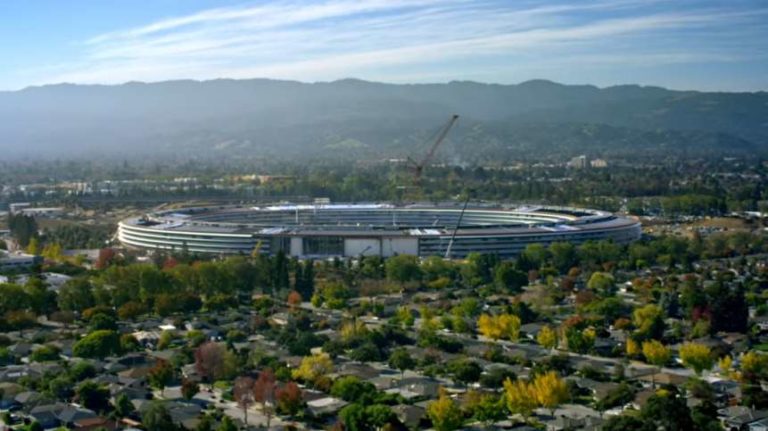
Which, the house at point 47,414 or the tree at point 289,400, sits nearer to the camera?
the house at point 47,414

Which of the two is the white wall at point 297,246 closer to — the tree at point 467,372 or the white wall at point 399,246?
the white wall at point 399,246

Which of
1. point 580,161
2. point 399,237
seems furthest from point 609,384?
point 580,161

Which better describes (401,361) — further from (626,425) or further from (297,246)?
(297,246)

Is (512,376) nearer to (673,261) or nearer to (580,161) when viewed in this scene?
(673,261)

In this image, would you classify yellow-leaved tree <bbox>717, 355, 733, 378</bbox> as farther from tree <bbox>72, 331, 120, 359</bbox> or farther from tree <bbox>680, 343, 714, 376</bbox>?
tree <bbox>72, 331, 120, 359</bbox>

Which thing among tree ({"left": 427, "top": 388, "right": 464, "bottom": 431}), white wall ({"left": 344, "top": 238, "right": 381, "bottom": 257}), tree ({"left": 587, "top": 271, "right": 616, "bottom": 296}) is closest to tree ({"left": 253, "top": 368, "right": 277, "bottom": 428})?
tree ({"left": 427, "top": 388, "right": 464, "bottom": 431})

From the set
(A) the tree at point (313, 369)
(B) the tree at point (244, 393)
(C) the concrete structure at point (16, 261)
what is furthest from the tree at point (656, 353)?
(C) the concrete structure at point (16, 261)
